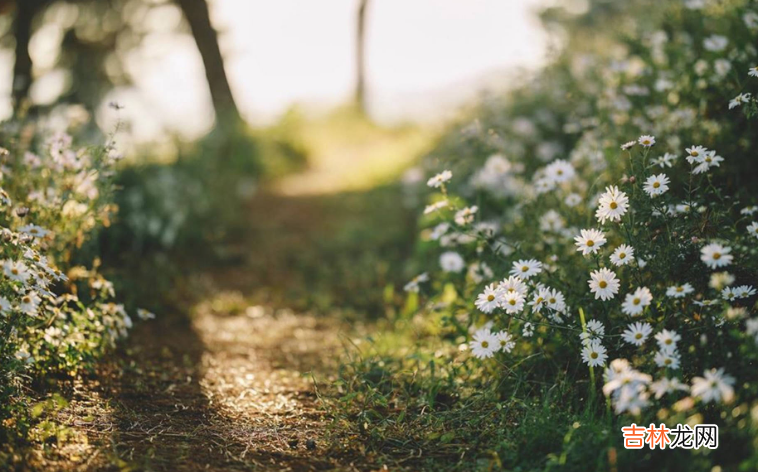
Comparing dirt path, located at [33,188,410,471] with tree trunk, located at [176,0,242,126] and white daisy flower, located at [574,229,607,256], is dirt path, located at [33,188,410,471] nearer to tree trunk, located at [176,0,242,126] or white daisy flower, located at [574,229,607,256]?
white daisy flower, located at [574,229,607,256]

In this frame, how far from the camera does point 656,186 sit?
240 cm

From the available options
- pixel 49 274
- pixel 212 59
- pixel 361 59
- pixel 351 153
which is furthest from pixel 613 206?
pixel 361 59

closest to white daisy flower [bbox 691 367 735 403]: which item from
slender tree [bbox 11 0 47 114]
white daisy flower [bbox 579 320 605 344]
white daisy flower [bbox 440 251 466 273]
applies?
white daisy flower [bbox 579 320 605 344]

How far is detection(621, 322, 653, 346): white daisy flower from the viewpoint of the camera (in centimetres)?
220

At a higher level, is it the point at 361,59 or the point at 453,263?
the point at 361,59

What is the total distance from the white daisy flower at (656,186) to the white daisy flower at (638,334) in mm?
526

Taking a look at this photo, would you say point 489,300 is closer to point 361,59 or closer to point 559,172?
point 559,172

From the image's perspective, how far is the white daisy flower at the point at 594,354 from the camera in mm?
2225

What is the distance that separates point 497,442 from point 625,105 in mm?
2544

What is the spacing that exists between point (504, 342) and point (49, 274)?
1.87 m

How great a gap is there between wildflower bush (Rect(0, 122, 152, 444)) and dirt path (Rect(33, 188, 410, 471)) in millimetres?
168

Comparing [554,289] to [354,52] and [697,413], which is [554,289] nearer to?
[697,413]

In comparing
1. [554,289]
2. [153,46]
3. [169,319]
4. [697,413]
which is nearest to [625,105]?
[554,289]

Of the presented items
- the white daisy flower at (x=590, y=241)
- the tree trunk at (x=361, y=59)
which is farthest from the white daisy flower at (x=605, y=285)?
the tree trunk at (x=361, y=59)
